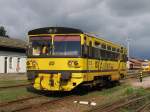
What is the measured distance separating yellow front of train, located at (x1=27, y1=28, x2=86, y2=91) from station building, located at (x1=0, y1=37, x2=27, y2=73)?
102ft

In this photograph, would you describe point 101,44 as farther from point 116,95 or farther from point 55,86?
point 55,86

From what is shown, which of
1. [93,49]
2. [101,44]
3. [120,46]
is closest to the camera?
[93,49]

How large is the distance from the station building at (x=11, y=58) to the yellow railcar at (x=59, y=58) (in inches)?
1220

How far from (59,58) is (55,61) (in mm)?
255

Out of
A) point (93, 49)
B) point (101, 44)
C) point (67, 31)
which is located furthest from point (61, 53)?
point (101, 44)

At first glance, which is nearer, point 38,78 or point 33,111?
point 33,111

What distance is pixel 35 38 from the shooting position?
1970 centimetres

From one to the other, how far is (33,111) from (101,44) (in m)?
8.93

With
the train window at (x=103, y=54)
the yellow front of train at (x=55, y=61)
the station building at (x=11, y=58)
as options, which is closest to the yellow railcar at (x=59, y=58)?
the yellow front of train at (x=55, y=61)

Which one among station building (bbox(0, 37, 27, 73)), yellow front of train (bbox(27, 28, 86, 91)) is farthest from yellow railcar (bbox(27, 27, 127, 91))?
station building (bbox(0, 37, 27, 73))

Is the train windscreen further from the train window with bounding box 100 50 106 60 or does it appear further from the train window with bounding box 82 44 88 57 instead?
the train window with bounding box 100 50 106 60

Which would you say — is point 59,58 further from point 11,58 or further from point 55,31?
point 11,58

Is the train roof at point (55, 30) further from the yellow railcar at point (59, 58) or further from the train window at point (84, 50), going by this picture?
the train window at point (84, 50)

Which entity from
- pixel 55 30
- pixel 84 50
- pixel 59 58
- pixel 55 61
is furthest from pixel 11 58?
pixel 84 50
